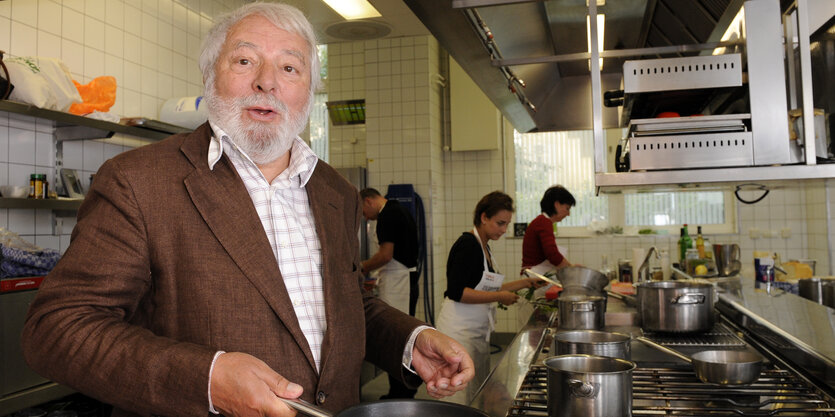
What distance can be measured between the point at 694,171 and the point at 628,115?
496 mm

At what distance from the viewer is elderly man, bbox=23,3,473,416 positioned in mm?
1051

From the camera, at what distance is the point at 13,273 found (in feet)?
8.16

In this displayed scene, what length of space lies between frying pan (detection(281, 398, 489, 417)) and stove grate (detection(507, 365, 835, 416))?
423 millimetres

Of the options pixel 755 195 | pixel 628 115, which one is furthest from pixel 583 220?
pixel 628 115

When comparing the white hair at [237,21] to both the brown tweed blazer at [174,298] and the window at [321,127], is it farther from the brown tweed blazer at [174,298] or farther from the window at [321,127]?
the window at [321,127]

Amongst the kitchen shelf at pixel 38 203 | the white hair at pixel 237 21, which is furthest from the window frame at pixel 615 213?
the white hair at pixel 237 21

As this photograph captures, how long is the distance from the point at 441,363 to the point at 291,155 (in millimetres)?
613

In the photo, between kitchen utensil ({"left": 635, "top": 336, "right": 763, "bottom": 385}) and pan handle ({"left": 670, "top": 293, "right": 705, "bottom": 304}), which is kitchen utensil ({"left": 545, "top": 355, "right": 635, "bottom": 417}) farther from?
pan handle ({"left": 670, "top": 293, "right": 705, "bottom": 304})

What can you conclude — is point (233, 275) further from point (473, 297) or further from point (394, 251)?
point (394, 251)

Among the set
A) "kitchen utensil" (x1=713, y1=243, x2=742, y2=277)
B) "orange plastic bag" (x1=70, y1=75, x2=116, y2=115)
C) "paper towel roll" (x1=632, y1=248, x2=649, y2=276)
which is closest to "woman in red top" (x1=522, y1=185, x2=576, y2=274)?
"paper towel roll" (x1=632, y1=248, x2=649, y2=276)

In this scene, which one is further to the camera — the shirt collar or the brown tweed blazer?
the shirt collar

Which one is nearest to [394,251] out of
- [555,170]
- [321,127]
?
[555,170]

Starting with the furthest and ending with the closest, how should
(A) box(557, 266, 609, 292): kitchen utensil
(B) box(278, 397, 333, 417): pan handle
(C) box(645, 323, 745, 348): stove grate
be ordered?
(A) box(557, 266, 609, 292): kitchen utensil → (C) box(645, 323, 745, 348): stove grate → (B) box(278, 397, 333, 417): pan handle

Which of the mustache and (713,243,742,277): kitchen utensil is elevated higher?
the mustache
